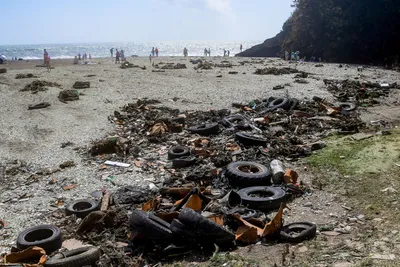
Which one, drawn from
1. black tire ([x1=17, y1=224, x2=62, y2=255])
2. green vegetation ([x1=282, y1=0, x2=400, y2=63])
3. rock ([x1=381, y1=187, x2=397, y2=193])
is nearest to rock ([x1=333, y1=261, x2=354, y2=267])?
rock ([x1=381, y1=187, x2=397, y2=193])

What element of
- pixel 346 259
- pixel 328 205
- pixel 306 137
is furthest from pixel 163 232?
pixel 306 137

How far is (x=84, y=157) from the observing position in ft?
32.4

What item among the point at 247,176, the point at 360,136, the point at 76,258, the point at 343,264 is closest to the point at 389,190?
the point at 247,176

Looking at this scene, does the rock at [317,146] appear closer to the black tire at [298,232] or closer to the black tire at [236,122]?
the black tire at [236,122]

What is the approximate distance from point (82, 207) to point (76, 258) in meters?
2.16

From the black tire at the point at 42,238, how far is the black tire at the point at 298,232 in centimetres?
332

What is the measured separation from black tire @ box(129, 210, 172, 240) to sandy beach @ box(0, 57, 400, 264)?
202 centimetres

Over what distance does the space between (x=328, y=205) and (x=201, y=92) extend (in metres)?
14.0

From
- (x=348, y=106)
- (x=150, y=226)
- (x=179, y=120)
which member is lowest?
(x=150, y=226)

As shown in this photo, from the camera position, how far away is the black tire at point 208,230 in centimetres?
506

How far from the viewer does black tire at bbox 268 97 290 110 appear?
46.7 ft

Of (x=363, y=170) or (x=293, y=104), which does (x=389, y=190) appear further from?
(x=293, y=104)

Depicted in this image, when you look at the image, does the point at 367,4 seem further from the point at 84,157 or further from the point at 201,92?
the point at 84,157

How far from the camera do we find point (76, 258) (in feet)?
15.6
